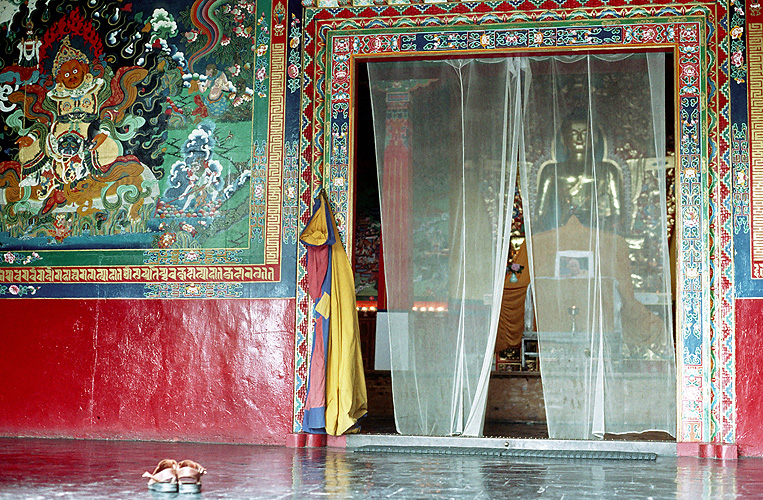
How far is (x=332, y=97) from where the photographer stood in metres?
6.36

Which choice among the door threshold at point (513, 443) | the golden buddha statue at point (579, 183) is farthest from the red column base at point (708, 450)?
the golden buddha statue at point (579, 183)

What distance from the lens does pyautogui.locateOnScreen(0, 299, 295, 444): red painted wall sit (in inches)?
243

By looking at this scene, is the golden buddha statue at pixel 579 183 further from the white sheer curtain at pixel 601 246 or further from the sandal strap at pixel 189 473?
the sandal strap at pixel 189 473

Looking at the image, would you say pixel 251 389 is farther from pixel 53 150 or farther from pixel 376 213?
pixel 376 213

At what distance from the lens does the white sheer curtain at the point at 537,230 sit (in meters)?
5.88

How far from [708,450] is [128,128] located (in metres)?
4.66

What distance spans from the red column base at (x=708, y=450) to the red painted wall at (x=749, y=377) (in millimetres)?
133

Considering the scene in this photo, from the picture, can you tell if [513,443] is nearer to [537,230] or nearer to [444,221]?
[537,230]

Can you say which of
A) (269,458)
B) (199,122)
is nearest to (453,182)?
(199,122)

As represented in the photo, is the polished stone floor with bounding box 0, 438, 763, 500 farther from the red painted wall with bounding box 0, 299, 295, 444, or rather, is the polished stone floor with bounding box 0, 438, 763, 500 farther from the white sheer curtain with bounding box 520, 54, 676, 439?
the white sheer curtain with bounding box 520, 54, 676, 439

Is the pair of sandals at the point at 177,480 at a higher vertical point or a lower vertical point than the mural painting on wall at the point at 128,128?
lower

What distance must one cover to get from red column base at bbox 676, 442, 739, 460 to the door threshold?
0.05 metres

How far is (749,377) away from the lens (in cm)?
568

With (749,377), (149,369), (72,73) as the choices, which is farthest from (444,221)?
(72,73)
